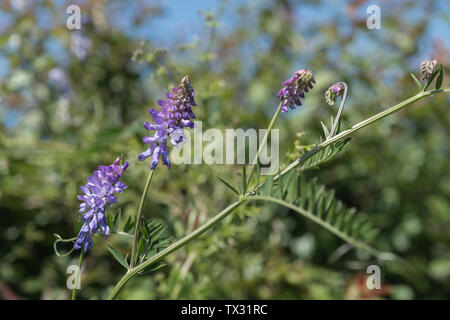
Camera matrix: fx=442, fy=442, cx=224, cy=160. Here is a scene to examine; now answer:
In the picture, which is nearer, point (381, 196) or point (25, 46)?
point (381, 196)

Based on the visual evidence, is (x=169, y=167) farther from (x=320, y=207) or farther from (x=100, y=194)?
(x=320, y=207)

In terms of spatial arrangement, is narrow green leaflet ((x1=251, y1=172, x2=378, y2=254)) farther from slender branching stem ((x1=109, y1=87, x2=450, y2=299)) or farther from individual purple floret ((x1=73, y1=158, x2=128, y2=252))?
individual purple floret ((x1=73, y1=158, x2=128, y2=252))

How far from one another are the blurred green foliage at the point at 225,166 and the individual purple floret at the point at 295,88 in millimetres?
436

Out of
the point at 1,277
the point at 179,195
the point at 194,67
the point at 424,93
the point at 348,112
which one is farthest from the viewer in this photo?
the point at 194,67

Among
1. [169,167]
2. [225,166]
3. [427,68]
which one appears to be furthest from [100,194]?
[225,166]

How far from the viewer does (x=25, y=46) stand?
1750 millimetres

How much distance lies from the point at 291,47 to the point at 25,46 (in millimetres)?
1067

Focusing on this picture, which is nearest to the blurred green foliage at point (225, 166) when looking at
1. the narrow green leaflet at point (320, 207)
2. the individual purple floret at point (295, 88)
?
the narrow green leaflet at point (320, 207)

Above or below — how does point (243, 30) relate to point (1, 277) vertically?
above

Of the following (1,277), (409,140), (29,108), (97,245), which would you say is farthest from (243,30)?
(1,277)

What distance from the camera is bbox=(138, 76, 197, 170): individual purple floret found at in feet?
1.92

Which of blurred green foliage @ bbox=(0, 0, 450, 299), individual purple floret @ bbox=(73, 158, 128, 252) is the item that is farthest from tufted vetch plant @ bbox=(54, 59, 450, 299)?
blurred green foliage @ bbox=(0, 0, 450, 299)

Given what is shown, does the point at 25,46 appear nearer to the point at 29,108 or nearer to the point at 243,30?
the point at 29,108

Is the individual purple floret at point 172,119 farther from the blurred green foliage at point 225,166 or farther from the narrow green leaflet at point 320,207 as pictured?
the blurred green foliage at point 225,166
